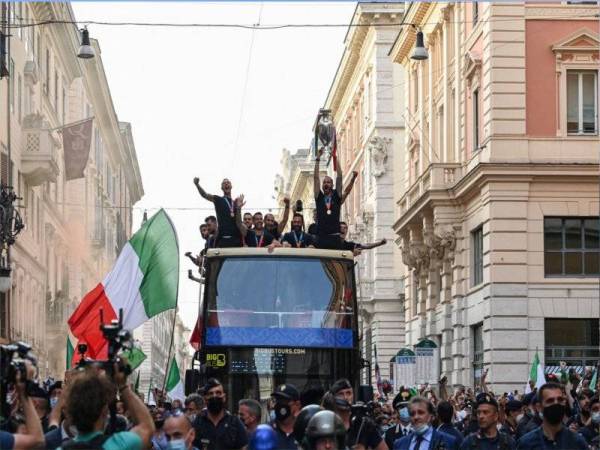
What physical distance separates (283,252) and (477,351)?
2077 cm

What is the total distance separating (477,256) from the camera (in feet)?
140

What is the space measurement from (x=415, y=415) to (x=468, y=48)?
3084 centimetres

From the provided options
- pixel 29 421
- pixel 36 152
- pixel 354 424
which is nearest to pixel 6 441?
pixel 29 421

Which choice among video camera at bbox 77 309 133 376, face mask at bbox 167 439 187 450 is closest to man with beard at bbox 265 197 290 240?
face mask at bbox 167 439 187 450

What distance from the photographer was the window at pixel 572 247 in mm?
39844

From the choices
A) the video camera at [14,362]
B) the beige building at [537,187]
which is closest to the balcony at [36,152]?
the beige building at [537,187]

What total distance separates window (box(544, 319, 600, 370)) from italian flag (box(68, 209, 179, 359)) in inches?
882

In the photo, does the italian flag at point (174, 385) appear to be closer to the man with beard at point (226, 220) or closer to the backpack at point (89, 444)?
the man with beard at point (226, 220)

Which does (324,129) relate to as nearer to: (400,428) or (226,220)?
(226,220)

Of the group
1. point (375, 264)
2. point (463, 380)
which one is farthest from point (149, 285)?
point (375, 264)

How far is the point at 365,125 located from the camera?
2712 inches

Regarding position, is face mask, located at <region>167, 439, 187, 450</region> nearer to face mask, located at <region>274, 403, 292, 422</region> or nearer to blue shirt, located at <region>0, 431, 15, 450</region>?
blue shirt, located at <region>0, 431, 15, 450</region>

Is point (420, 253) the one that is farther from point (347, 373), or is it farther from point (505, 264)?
point (347, 373)

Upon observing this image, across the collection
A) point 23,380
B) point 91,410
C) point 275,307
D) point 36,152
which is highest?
point 36,152
